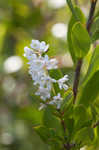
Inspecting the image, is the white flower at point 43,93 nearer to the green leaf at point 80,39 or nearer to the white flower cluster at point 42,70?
the white flower cluster at point 42,70

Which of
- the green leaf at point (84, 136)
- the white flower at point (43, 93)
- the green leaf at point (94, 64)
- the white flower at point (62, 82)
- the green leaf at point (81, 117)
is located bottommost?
Result: the green leaf at point (84, 136)

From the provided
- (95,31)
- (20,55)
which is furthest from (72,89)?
(20,55)

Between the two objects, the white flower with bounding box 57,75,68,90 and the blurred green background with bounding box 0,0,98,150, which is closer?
the white flower with bounding box 57,75,68,90

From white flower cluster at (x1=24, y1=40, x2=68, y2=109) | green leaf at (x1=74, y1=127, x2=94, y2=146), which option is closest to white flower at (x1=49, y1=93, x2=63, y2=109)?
white flower cluster at (x1=24, y1=40, x2=68, y2=109)

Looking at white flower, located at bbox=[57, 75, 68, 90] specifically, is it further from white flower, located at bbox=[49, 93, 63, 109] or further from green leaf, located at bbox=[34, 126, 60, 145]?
green leaf, located at bbox=[34, 126, 60, 145]

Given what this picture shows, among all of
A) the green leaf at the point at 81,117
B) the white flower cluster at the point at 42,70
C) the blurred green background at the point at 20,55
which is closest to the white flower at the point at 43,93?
the white flower cluster at the point at 42,70

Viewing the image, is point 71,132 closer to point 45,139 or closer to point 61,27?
point 45,139
